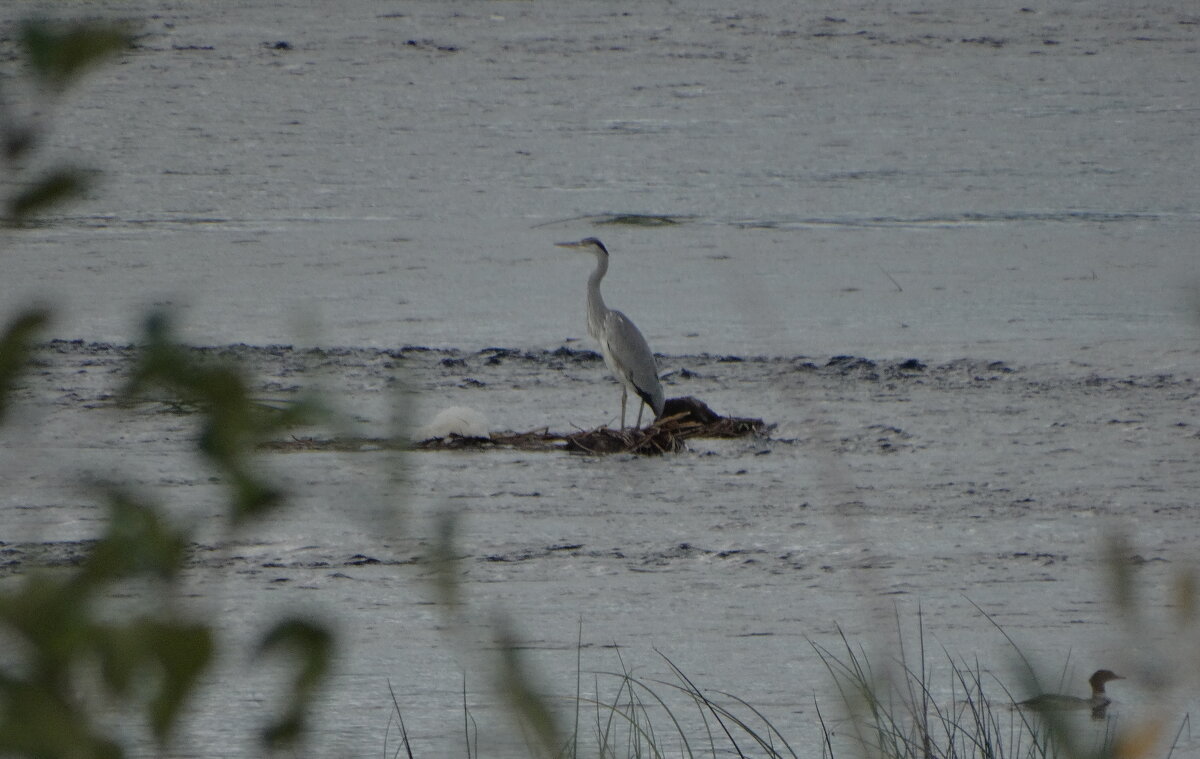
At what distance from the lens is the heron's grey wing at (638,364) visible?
21.4 ft

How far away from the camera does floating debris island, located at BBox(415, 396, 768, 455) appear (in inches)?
244

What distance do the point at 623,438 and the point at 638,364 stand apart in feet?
1.43

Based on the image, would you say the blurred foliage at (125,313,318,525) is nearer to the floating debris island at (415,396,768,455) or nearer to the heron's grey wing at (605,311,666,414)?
the floating debris island at (415,396,768,455)

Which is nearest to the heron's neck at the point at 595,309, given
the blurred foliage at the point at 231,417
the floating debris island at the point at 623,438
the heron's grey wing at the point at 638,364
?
the heron's grey wing at the point at 638,364

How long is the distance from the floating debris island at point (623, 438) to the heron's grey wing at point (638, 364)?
10cm

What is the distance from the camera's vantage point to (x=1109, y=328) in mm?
8008

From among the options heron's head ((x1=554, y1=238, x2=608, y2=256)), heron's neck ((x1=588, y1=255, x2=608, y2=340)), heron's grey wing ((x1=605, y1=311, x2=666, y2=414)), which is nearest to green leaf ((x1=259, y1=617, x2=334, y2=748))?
heron's grey wing ((x1=605, y1=311, x2=666, y2=414))

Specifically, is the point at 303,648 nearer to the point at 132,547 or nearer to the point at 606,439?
the point at 132,547

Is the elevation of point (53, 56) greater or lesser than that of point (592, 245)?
greater

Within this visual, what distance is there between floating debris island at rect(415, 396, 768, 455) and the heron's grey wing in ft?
0.33

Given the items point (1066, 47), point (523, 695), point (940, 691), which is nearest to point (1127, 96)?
point (1066, 47)

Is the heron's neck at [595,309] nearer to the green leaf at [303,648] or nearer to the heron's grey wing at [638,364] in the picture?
the heron's grey wing at [638,364]

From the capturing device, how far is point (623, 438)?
6227 millimetres

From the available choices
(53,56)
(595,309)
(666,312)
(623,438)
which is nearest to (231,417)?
(53,56)
